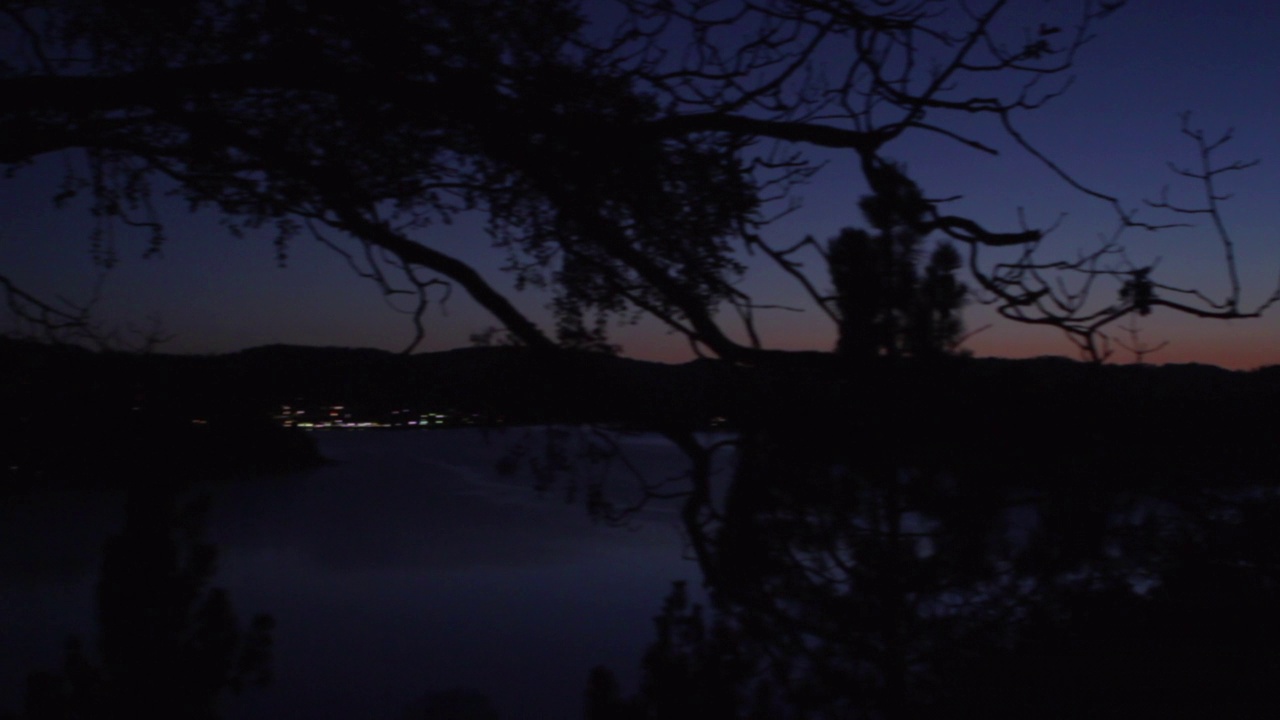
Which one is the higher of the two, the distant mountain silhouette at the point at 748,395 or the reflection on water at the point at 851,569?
the distant mountain silhouette at the point at 748,395

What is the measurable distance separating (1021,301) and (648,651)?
83.4 inches

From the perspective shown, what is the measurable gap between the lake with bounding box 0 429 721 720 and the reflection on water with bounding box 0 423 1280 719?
0.05 m

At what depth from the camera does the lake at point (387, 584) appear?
464 centimetres

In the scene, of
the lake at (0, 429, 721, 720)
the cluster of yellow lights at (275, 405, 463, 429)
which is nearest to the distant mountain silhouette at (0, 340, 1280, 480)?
the cluster of yellow lights at (275, 405, 463, 429)

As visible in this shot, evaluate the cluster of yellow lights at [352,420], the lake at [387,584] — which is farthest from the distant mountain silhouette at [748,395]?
the lake at [387,584]

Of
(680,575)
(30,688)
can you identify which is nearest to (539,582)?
(680,575)

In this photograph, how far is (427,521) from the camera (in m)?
5.93

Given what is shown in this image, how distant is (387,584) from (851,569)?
3.92m

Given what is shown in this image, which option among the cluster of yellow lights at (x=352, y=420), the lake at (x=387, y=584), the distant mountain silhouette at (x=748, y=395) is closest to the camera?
the distant mountain silhouette at (x=748, y=395)

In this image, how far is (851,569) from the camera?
3.31 meters

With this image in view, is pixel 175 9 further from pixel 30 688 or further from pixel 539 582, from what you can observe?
pixel 539 582

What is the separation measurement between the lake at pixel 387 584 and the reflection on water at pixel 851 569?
51mm

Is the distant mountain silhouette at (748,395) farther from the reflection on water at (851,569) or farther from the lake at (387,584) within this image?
the lake at (387,584)

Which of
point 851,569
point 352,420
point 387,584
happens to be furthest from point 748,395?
point 387,584
